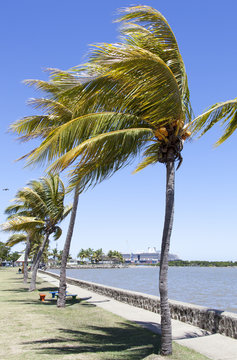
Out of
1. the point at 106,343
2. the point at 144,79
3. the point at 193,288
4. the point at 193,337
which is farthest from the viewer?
the point at 193,288

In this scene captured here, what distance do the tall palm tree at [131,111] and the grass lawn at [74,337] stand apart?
1078 millimetres

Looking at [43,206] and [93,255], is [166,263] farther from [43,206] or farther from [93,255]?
[93,255]

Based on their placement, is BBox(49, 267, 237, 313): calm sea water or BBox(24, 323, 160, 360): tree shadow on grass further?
BBox(49, 267, 237, 313): calm sea water

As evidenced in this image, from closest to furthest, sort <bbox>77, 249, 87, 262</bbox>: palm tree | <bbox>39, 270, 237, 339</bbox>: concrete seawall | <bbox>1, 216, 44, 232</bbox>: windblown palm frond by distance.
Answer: <bbox>39, 270, 237, 339</bbox>: concrete seawall → <bbox>1, 216, 44, 232</bbox>: windblown palm frond → <bbox>77, 249, 87, 262</bbox>: palm tree

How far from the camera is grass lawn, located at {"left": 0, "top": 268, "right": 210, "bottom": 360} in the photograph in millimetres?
6875

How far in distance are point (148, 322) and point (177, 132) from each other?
6.47 meters

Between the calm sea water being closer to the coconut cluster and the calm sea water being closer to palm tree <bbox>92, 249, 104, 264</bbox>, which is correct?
the coconut cluster

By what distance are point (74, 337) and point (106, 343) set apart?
3.13 feet

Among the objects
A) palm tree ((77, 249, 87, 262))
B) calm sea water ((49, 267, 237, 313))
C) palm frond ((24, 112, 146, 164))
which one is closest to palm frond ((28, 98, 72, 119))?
palm frond ((24, 112, 146, 164))

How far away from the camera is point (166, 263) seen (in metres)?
7.32

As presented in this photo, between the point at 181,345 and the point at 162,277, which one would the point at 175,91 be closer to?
the point at 162,277

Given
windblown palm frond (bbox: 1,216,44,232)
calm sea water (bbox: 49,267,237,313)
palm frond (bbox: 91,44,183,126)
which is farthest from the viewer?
calm sea water (bbox: 49,267,237,313)

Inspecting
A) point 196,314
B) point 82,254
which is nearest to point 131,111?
point 196,314

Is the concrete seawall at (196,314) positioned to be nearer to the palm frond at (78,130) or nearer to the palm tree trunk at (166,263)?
the palm tree trunk at (166,263)
